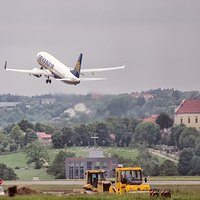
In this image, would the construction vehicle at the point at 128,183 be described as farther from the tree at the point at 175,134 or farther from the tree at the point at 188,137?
the tree at the point at 175,134

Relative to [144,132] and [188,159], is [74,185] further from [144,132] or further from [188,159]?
[144,132]

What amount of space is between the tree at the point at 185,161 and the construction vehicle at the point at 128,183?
7316 cm

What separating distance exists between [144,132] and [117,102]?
56542 millimetres

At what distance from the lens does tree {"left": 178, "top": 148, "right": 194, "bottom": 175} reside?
170000 mm

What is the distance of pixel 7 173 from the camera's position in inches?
6683

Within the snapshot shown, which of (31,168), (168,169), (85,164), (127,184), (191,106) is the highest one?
(191,106)

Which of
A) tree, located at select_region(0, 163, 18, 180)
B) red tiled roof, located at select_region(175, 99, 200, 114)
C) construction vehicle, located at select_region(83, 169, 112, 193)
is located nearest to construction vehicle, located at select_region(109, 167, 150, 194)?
construction vehicle, located at select_region(83, 169, 112, 193)

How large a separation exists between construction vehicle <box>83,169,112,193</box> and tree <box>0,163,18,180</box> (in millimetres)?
62160

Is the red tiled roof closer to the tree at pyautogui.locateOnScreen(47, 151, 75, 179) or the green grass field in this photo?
the green grass field

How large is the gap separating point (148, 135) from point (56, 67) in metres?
44.3

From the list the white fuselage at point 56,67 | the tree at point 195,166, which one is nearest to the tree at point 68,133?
the tree at point 195,166

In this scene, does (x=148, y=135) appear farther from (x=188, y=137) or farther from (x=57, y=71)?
(x=57, y=71)

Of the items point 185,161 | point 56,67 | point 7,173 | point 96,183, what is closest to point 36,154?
point 7,173

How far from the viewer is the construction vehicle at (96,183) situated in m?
99.0
